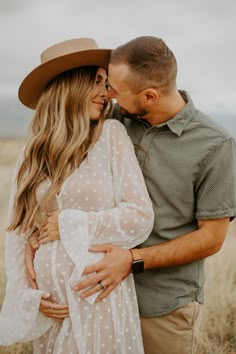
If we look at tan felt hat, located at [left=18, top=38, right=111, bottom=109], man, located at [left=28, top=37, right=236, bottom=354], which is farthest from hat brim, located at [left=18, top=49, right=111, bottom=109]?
man, located at [left=28, top=37, right=236, bottom=354]

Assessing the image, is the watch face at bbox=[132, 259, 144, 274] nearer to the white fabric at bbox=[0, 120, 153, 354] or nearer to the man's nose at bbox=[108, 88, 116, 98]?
the white fabric at bbox=[0, 120, 153, 354]

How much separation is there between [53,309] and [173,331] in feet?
1.95

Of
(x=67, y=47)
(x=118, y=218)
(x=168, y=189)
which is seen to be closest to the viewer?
(x=118, y=218)

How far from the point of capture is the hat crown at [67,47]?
2545 mm

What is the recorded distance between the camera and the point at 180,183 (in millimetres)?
2434

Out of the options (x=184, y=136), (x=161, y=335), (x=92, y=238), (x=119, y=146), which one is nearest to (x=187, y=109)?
(x=184, y=136)

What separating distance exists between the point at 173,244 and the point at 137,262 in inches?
7.5

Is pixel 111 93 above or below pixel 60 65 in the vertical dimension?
below

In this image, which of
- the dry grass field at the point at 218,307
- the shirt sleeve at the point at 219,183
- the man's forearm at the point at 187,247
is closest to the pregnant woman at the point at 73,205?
the man's forearm at the point at 187,247

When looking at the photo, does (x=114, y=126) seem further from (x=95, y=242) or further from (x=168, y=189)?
(x=95, y=242)

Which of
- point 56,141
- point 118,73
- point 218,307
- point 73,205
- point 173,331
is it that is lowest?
point 218,307

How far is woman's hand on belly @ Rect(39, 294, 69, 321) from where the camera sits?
2371 millimetres

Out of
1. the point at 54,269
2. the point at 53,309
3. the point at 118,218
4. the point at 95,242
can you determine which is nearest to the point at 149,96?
the point at 118,218

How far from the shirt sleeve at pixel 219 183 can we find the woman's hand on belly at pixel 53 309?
73 centimetres
